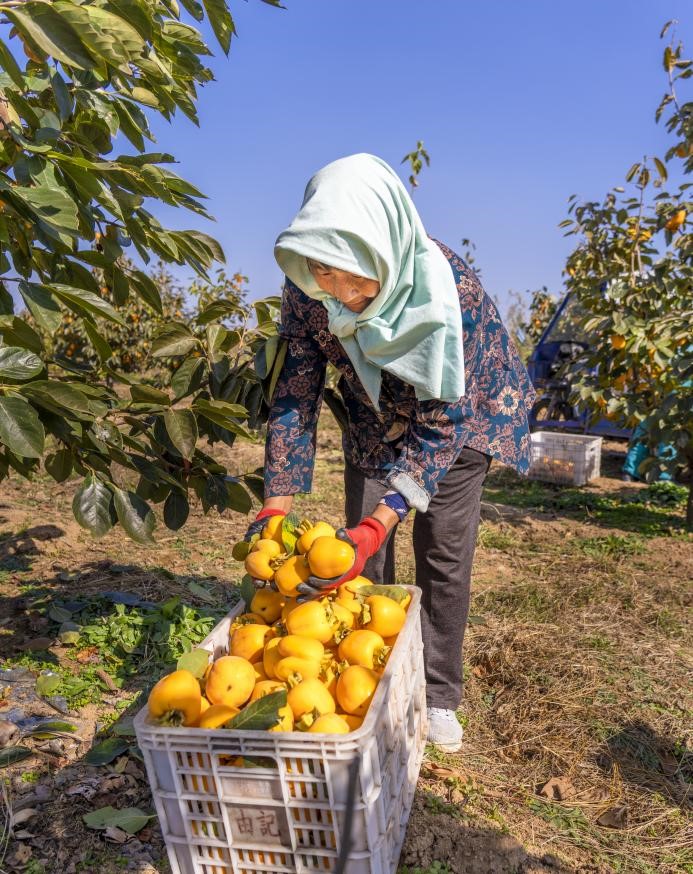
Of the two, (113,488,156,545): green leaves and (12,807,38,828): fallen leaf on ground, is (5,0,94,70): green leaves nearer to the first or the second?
(113,488,156,545): green leaves

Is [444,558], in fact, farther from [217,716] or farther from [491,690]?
[217,716]

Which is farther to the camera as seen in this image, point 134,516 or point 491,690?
point 491,690

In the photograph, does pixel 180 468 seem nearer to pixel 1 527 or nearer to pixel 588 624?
pixel 588 624

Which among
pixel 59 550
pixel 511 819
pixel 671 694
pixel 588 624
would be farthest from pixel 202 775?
pixel 59 550

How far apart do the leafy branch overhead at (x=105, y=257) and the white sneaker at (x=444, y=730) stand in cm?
83

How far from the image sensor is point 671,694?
2.33 metres

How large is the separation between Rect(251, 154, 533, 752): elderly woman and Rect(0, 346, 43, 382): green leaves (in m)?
0.58

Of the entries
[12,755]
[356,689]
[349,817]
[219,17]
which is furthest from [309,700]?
[219,17]

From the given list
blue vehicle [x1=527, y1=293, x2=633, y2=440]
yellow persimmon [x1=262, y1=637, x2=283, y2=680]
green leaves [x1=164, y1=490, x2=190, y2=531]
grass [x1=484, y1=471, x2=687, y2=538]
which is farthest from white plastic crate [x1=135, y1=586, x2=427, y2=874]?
blue vehicle [x1=527, y1=293, x2=633, y2=440]

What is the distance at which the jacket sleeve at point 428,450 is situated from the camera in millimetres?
1668

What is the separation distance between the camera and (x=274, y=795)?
47.6 inches

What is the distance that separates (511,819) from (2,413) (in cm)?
153

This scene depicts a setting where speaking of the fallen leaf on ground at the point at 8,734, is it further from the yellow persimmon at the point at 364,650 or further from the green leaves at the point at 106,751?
the yellow persimmon at the point at 364,650

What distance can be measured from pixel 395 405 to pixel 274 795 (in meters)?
1.00
